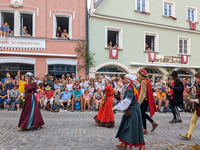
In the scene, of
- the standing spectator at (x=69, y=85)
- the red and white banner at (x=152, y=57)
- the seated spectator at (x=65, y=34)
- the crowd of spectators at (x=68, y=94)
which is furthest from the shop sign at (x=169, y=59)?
the standing spectator at (x=69, y=85)


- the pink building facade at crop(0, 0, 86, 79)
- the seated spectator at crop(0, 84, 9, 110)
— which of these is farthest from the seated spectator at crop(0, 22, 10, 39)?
the seated spectator at crop(0, 84, 9, 110)

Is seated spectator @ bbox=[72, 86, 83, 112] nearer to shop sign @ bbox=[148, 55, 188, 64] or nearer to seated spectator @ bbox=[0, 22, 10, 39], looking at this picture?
seated spectator @ bbox=[0, 22, 10, 39]

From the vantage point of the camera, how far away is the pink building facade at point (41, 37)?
1494 cm

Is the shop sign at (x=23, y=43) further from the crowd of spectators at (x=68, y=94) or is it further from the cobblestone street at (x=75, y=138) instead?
the cobblestone street at (x=75, y=138)

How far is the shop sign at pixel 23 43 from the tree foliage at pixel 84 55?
2.65m

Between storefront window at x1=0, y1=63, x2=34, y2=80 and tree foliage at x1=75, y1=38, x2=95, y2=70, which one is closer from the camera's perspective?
storefront window at x1=0, y1=63, x2=34, y2=80

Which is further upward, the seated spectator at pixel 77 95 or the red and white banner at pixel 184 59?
the red and white banner at pixel 184 59

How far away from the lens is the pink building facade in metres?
14.9

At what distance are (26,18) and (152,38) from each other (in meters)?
11.4

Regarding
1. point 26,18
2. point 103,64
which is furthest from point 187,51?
point 26,18

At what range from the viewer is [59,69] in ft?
52.2

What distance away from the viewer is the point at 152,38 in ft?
64.6

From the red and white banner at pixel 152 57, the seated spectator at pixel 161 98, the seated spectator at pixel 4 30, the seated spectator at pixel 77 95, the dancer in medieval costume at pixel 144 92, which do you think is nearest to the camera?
the dancer in medieval costume at pixel 144 92

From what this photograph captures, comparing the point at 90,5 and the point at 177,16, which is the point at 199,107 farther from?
the point at 177,16
